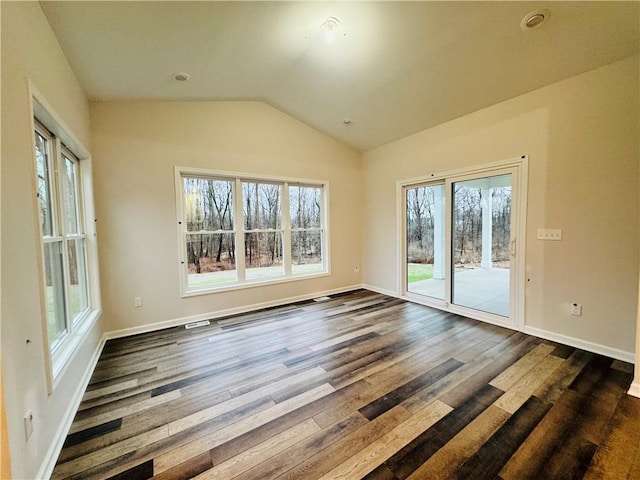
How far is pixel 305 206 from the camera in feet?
15.7

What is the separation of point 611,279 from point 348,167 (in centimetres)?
380

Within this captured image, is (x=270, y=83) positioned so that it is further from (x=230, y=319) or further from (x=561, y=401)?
(x=561, y=401)

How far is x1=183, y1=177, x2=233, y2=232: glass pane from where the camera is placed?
3.74m

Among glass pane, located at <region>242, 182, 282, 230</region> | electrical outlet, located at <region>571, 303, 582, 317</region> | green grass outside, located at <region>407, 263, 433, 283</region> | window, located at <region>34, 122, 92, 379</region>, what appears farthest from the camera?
green grass outside, located at <region>407, 263, 433, 283</region>

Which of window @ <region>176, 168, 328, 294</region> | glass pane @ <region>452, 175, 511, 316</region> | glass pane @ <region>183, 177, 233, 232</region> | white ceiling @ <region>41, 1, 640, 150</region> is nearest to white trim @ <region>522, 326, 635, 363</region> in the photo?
glass pane @ <region>452, 175, 511, 316</region>

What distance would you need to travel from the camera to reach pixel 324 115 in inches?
163

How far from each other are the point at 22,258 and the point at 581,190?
14.4 feet

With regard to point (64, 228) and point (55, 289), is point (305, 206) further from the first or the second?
point (55, 289)

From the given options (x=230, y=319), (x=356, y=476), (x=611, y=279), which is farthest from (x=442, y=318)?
(x=230, y=319)

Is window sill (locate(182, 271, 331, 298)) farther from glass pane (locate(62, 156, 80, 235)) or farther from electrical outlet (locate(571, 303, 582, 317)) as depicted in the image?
electrical outlet (locate(571, 303, 582, 317))

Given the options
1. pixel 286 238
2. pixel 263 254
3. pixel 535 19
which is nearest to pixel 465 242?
pixel 535 19

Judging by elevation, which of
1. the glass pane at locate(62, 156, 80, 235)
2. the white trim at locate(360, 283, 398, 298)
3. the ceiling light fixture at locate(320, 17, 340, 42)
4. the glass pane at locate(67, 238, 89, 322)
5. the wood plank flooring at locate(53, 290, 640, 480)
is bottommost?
the wood plank flooring at locate(53, 290, 640, 480)

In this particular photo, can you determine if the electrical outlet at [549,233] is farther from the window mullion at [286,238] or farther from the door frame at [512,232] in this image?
the window mullion at [286,238]

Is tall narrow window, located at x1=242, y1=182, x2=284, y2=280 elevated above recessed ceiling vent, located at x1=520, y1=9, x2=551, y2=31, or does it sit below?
below
